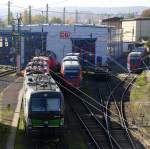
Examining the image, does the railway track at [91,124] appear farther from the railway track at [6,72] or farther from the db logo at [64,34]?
the db logo at [64,34]

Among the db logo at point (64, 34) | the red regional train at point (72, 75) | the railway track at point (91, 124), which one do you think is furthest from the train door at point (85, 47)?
the railway track at point (91, 124)

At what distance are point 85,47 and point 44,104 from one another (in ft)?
130

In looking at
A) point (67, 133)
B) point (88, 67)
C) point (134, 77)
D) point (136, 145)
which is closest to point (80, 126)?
point (67, 133)

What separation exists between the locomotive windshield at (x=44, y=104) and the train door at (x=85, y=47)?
37.4 meters

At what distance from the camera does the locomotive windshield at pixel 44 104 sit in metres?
22.5

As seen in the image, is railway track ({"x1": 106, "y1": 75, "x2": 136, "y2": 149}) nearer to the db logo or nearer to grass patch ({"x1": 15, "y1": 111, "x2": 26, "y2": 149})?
grass patch ({"x1": 15, "y1": 111, "x2": 26, "y2": 149})

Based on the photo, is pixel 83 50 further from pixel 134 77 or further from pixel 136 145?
pixel 136 145

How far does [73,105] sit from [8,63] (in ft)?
102

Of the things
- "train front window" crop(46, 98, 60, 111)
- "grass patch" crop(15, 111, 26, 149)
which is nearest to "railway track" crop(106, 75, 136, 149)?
"train front window" crop(46, 98, 60, 111)

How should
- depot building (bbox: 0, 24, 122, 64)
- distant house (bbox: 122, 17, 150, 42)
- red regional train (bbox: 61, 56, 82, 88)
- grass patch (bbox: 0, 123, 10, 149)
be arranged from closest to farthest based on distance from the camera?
grass patch (bbox: 0, 123, 10, 149) → red regional train (bbox: 61, 56, 82, 88) → depot building (bbox: 0, 24, 122, 64) → distant house (bbox: 122, 17, 150, 42)

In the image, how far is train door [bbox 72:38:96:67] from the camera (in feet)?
198

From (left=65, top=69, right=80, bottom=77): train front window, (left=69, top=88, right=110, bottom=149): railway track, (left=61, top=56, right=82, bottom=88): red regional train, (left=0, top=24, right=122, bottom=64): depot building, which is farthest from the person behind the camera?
(left=0, top=24, right=122, bottom=64): depot building

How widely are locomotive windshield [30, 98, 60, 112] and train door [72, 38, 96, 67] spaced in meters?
37.4

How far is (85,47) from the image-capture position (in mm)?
61812
